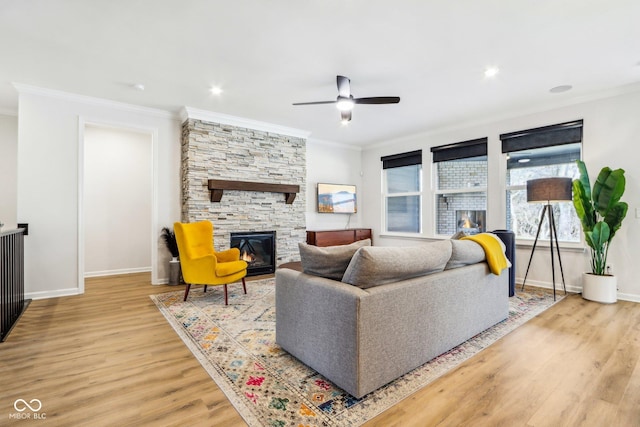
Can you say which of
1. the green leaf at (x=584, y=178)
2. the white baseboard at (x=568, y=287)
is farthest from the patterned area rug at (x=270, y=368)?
the green leaf at (x=584, y=178)

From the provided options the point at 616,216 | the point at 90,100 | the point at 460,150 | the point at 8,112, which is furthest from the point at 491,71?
the point at 8,112

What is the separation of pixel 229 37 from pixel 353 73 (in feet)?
4.42

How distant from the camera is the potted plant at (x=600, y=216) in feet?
11.5

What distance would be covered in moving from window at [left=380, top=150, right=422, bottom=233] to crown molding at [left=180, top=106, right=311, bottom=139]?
6.63 ft

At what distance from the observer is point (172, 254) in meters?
4.52

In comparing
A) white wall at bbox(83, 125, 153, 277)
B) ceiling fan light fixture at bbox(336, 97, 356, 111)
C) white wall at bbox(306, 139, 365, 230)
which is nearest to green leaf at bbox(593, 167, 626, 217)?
ceiling fan light fixture at bbox(336, 97, 356, 111)

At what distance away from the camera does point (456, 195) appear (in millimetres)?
5500

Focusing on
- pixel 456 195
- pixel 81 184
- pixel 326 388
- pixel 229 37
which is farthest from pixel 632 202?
pixel 81 184

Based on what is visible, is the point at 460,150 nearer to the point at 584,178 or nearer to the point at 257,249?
the point at 584,178

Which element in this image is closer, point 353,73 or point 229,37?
point 229,37

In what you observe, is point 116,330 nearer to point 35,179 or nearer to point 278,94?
point 35,179

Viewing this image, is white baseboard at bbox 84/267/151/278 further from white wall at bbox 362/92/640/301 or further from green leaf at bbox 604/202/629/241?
green leaf at bbox 604/202/629/241

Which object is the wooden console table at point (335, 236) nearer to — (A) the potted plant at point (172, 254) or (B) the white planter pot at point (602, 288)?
(A) the potted plant at point (172, 254)

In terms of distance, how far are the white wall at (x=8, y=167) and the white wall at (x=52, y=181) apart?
48.1 inches
